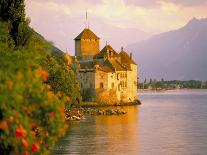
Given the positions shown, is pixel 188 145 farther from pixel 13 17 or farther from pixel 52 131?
pixel 52 131

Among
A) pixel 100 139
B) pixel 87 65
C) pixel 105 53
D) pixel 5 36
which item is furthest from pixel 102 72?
pixel 5 36

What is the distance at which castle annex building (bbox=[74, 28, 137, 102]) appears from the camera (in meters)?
116

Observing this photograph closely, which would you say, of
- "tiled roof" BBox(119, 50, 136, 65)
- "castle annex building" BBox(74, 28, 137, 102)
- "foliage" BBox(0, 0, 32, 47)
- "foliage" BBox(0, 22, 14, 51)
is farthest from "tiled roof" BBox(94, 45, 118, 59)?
"foliage" BBox(0, 22, 14, 51)

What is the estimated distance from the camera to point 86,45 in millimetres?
133750

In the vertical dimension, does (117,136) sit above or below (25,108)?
below

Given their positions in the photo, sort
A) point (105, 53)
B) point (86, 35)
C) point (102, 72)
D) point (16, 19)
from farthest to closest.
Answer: point (86, 35)
point (105, 53)
point (102, 72)
point (16, 19)

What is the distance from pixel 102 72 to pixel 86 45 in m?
18.7

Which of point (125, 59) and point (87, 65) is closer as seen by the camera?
point (87, 65)

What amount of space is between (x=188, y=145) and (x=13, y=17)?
2029cm

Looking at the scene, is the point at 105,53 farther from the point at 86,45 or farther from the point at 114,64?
the point at 86,45

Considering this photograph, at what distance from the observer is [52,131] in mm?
14383

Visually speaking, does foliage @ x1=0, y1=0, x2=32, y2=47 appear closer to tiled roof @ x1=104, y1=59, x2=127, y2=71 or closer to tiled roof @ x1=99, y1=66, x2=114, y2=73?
tiled roof @ x1=99, y1=66, x2=114, y2=73

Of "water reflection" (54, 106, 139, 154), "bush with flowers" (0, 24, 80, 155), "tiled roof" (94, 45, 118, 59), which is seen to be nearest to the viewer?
"bush with flowers" (0, 24, 80, 155)

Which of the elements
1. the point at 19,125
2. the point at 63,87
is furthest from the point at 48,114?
the point at 63,87
